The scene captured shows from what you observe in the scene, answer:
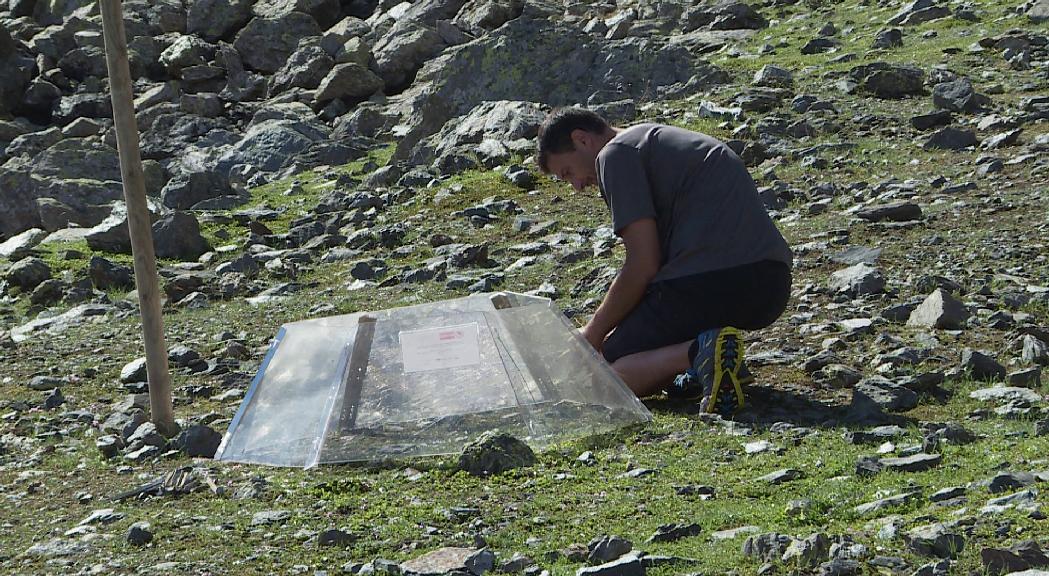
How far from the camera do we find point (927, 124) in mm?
13516

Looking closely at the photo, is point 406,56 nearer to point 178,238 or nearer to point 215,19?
point 215,19

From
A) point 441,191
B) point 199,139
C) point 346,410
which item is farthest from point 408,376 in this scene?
point 199,139

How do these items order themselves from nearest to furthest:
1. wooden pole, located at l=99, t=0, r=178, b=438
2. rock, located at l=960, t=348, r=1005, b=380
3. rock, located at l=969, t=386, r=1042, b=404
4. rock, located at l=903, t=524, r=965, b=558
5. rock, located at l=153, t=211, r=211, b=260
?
rock, located at l=903, t=524, r=965, b=558 < rock, located at l=969, t=386, r=1042, b=404 < rock, located at l=960, t=348, r=1005, b=380 < wooden pole, located at l=99, t=0, r=178, b=438 < rock, located at l=153, t=211, r=211, b=260

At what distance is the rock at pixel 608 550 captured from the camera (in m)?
4.20

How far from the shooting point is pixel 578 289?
1001cm

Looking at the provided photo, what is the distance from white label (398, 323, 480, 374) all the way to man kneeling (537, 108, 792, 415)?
0.71 metres

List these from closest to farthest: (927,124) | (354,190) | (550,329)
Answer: (550,329), (927,124), (354,190)

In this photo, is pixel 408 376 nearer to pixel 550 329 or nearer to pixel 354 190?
pixel 550 329

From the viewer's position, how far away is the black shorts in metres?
6.66

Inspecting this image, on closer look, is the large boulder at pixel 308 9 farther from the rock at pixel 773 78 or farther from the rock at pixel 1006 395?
the rock at pixel 1006 395

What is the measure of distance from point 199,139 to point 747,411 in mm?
20045

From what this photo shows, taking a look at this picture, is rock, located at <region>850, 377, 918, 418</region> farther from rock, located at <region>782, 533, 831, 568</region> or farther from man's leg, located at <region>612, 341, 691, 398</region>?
rock, located at <region>782, 533, 831, 568</region>

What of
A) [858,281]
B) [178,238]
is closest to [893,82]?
[858,281]

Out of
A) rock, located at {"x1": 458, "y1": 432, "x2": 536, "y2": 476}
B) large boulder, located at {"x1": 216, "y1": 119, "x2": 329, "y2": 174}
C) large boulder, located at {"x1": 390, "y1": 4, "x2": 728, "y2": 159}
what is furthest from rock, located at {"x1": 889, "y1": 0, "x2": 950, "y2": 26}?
rock, located at {"x1": 458, "y1": 432, "x2": 536, "y2": 476}
